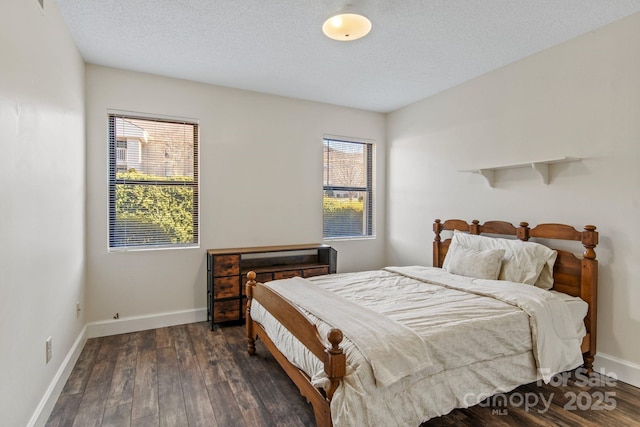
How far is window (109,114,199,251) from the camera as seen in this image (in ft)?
11.5

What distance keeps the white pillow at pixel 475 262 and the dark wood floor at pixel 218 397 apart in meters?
0.92

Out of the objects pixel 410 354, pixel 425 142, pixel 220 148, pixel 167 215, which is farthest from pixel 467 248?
pixel 167 215

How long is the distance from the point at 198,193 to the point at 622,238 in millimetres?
3910

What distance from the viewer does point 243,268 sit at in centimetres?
392

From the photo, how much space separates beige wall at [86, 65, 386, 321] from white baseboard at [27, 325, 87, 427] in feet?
1.86

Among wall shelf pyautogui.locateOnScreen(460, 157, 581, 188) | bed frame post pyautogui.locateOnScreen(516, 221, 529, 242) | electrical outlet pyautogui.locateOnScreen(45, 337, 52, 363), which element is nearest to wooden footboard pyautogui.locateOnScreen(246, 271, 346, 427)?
electrical outlet pyautogui.locateOnScreen(45, 337, 52, 363)

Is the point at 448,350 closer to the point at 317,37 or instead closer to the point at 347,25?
the point at 347,25

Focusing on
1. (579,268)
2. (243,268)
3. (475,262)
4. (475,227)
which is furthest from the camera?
(243,268)

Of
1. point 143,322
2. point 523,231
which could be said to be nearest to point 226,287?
point 143,322

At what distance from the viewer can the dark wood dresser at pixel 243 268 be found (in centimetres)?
355

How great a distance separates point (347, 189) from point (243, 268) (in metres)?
1.88

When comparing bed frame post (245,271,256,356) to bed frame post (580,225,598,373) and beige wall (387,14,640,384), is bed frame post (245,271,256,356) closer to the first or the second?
beige wall (387,14,640,384)

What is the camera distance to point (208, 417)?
2.06m

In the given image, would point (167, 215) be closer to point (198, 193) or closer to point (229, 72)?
point (198, 193)
